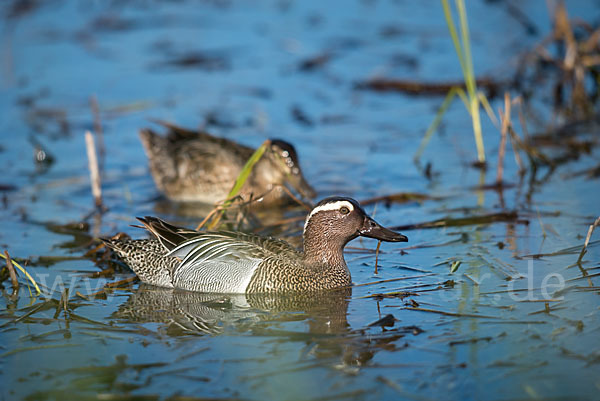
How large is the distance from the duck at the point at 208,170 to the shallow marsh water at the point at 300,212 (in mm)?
343

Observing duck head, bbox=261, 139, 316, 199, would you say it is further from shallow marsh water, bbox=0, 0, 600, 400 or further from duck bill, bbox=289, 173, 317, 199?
shallow marsh water, bbox=0, 0, 600, 400

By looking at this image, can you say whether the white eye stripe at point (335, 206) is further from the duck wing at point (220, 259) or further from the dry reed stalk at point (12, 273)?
the dry reed stalk at point (12, 273)

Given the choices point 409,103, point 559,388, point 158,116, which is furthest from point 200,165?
point 559,388

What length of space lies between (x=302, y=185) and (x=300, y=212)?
0.29 m

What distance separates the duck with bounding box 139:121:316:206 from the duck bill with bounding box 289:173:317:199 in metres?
0.20

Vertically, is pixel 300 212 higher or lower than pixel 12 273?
higher

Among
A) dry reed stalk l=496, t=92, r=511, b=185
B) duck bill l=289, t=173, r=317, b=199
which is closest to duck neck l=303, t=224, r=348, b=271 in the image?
duck bill l=289, t=173, r=317, b=199

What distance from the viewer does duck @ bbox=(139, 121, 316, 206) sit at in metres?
9.14

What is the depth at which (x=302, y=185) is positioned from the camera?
28.8 ft

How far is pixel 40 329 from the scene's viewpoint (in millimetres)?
5484

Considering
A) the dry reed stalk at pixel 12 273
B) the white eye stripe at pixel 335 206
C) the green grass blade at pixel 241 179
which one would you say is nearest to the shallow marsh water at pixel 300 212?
the dry reed stalk at pixel 12 273

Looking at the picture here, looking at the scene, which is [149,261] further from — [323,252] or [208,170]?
[208,170]

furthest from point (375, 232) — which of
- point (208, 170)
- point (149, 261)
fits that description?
point (208, 170)

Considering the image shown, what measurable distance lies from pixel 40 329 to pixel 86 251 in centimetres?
186
